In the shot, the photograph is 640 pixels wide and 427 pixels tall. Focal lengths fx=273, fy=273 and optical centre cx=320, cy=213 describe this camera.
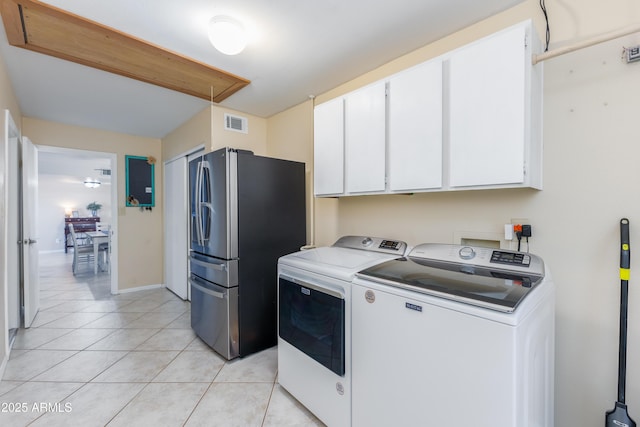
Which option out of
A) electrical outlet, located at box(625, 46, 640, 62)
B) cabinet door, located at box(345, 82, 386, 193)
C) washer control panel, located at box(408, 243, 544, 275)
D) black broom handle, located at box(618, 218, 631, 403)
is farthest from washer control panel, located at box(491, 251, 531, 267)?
electrical outlet, located at box(625, 46, 640, 62)

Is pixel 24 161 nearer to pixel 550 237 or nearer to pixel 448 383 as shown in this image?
pixel 448 383

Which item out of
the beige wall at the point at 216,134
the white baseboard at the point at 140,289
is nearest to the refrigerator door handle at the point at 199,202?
the beige wall at the point at 216,134

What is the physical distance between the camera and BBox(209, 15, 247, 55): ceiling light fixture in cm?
173

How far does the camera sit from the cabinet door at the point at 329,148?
2.18m

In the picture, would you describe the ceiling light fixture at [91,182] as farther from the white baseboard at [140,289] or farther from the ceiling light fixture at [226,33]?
the ceiling light fixture at [226,33]

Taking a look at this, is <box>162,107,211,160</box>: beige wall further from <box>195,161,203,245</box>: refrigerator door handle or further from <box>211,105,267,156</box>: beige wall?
<box>195,161,203,245</box>: refrigerator door handle

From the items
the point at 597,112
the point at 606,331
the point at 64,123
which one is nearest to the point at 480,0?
the point at 597,112

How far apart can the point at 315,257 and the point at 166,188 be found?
3.75 m

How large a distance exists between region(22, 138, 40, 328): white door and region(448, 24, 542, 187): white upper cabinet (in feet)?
→ 14.5

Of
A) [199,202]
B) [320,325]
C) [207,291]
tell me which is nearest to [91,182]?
[199,202]

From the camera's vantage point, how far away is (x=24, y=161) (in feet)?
10.2

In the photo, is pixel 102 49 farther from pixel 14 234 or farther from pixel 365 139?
pixel 14 234

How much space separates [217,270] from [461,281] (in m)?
1.95

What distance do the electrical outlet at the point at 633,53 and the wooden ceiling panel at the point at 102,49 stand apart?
258 centimetres
